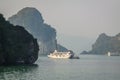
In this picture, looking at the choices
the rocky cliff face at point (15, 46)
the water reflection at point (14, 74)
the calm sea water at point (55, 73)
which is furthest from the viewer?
the rocky cliff face at point (15, 46)

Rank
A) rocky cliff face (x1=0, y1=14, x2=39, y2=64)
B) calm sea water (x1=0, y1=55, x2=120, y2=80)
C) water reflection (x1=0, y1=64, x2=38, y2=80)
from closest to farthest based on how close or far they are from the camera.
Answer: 1. water reflection (x1=0, y1=64, x2=38, y2=80)
2. calm sea water (x1=0, y1=55, x2=120, y2=80)
3. rocky cliff face (x1=0, y1=14, x2=39, y2=64)

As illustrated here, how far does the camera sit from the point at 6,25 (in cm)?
10825

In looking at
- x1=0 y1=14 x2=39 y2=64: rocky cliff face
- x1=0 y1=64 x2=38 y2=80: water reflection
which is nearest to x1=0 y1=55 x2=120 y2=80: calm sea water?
x1=0 y1=64 x2=38 y2=80: water reflection

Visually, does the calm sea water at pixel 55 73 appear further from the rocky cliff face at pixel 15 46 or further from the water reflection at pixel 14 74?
the rocky cliff face at pixel 15 46

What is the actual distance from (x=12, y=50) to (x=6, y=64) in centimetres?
419

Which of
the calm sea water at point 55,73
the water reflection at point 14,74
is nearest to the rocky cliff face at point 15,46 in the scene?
the calm sea water at point 55,73

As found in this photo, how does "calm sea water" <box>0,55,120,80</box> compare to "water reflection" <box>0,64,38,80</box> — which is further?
"calm sea water" <box>0,55,120,80</box>

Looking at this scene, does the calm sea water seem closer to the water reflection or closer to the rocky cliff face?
the water reflection

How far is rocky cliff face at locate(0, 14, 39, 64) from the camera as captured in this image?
99125 mm

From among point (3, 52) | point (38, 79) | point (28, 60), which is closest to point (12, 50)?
point (3, 52)

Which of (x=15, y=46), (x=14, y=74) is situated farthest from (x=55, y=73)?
(x=15, y=46)

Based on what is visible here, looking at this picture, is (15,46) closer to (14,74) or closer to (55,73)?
(55,73)

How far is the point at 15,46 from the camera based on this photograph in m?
103

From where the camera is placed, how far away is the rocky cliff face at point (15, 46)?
3903 inches
